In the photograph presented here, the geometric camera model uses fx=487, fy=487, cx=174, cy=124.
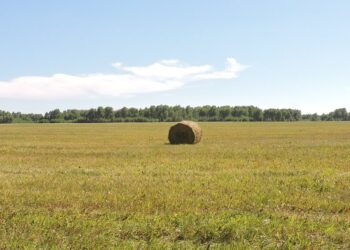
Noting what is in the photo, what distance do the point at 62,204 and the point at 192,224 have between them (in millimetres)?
3159

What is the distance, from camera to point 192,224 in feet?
24.8

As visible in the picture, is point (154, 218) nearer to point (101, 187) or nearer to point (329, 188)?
point (101, 187)

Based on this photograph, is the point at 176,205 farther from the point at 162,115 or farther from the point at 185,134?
the point at 162,115

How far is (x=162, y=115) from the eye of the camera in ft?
499

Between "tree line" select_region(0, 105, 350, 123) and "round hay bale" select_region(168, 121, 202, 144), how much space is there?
106 m

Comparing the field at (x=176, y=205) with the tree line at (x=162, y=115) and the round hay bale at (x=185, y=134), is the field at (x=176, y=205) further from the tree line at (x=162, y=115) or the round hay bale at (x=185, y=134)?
the tree line at (x=162, y=115)

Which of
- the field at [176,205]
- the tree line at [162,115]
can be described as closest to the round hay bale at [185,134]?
the field at [176,205]

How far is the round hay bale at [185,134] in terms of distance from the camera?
30.2 metres

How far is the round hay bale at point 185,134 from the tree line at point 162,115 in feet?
348

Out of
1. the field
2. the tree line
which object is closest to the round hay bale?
the field

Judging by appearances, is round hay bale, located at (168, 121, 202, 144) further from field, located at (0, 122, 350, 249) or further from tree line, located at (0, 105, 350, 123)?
tree line, located at (0, 105, 350, 123)

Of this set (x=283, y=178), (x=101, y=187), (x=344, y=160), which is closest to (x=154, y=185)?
(x=101, y=187)

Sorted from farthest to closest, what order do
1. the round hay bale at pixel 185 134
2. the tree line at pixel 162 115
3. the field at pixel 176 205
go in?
1. the tree line at pixel 162 115
2. the round hay bale at pixel 185 134
3. the field at pixel 176 205

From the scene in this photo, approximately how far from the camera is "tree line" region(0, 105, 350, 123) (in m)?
144
